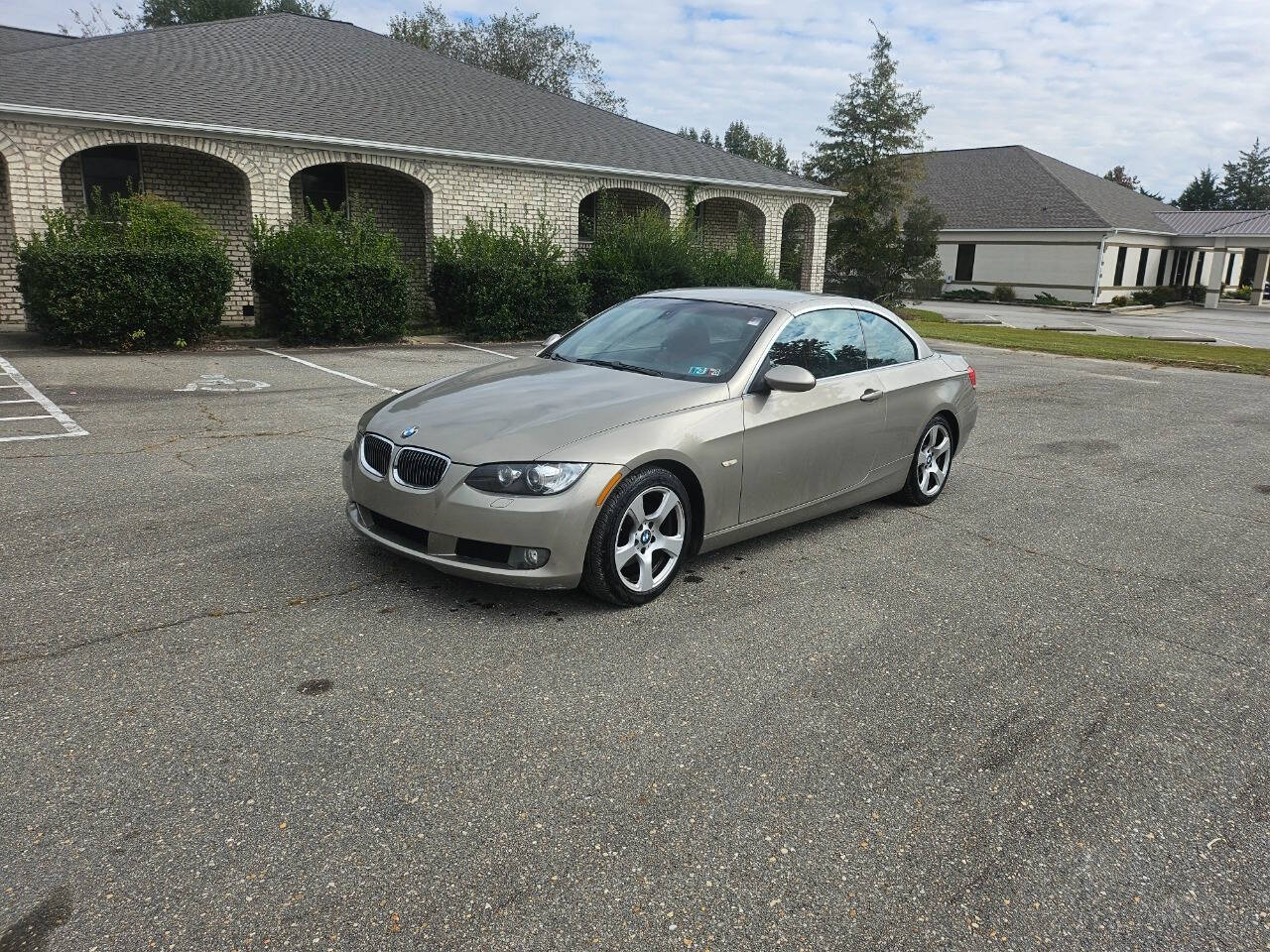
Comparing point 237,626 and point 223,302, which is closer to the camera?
point 237,626

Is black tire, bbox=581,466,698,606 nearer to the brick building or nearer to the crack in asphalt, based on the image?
the crack in asphalt

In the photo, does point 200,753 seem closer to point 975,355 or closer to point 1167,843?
point 1167,843

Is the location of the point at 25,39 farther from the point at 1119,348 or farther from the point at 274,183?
the point at 1119,348

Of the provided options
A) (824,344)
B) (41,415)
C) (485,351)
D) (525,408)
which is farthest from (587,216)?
(525,408)

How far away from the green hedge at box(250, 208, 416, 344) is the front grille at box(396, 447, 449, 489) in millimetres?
11907

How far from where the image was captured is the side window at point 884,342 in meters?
6.17

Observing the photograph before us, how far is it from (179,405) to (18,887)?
810cm

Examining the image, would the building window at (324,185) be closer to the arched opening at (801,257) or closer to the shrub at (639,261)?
the shrub at (639,261)

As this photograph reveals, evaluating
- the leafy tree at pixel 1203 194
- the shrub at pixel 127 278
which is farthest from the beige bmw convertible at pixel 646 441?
the leafy tree at pixel 1203 194

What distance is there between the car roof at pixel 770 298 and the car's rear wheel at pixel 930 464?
3.28 ft

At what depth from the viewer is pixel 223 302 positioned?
14797 mm

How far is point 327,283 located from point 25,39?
12844mm

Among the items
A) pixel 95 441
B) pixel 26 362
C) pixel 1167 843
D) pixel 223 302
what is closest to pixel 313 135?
pixel 223 302

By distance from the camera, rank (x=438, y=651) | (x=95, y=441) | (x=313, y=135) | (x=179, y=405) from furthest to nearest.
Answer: (x=313, y=135) < (x=179, y=405) < (x=95, y=441) < (x=438, y=651)
